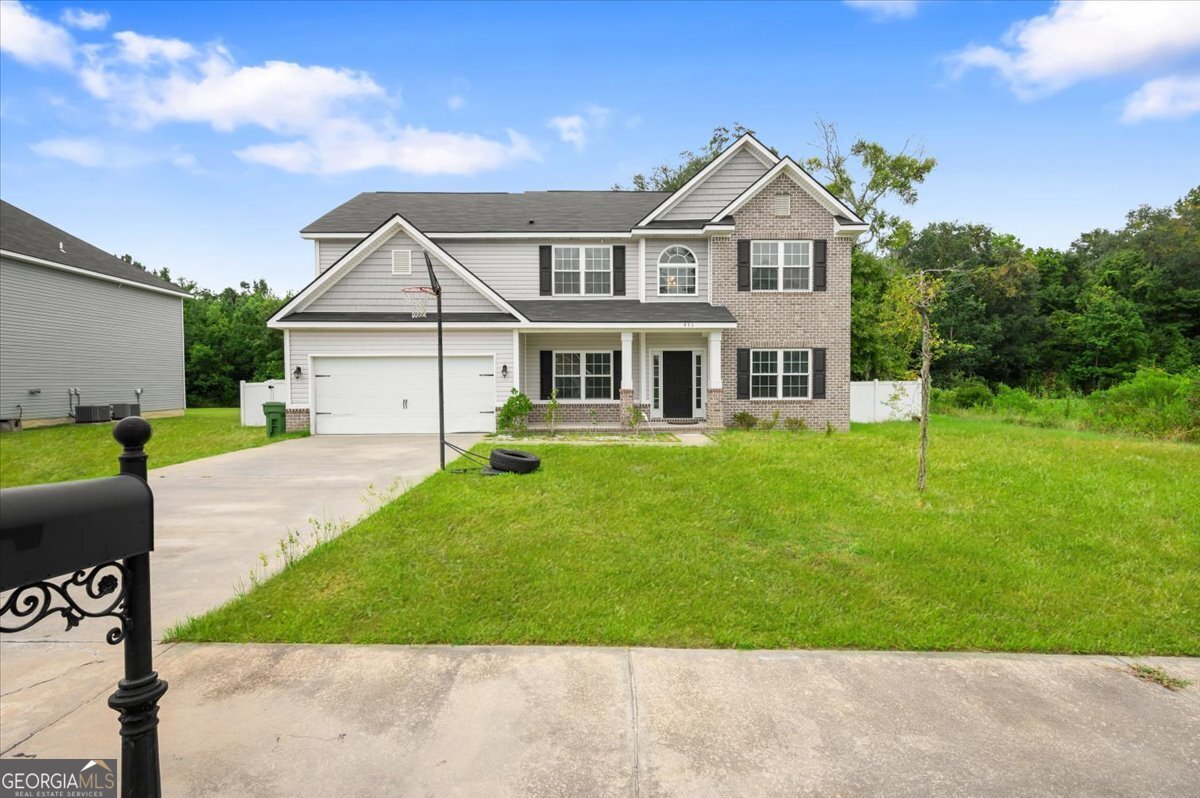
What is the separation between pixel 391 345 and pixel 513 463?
26.8 feet

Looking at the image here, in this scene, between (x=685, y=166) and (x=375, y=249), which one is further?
(x=685, y=166)

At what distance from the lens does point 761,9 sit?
14.3 metres

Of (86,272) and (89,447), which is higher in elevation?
(86,272)

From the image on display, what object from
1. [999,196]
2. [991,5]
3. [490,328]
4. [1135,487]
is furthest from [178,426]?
[999,196]

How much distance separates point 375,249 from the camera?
52.4 ft

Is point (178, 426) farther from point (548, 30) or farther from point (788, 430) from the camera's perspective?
point (788, 430)

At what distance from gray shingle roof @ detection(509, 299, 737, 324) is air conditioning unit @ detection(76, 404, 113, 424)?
616 inches

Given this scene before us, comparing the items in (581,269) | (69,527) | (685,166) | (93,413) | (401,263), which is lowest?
(93,413)

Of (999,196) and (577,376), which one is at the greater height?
(999,196)

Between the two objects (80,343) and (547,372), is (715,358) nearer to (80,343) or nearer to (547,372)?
(547,372)

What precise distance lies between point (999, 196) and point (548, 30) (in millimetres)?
28859

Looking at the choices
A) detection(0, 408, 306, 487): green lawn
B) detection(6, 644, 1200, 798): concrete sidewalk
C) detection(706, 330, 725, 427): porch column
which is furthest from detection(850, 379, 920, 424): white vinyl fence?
detection(0, 408, 306, 487): green lawn

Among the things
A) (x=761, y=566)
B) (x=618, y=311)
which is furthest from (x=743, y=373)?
(x=761, y=566)

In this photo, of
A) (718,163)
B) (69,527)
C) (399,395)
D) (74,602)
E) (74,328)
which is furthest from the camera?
(74,328)
